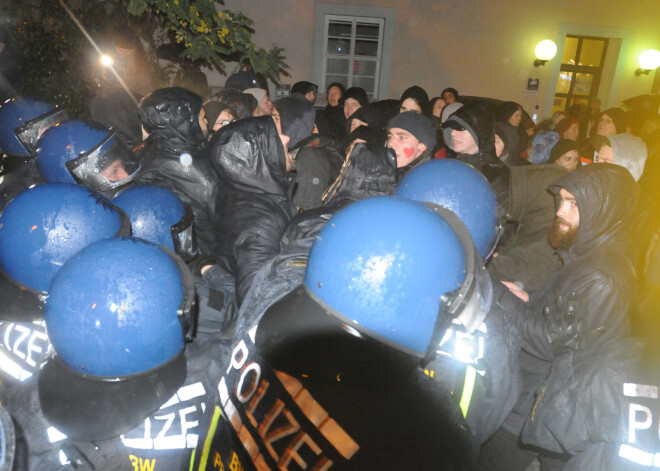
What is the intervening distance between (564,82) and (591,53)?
4.06 feet

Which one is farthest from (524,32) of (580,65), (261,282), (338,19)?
(261,282)

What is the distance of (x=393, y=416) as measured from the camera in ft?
3.76

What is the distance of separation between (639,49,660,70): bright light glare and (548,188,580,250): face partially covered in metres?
13.5

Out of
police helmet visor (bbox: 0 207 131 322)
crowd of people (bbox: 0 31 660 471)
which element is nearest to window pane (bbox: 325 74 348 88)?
crowd of people (bbox: 0 31 660 471)

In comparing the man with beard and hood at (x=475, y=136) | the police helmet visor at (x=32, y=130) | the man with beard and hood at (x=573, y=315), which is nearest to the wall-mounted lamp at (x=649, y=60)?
the man with beard and hood at (x=475, y=136)

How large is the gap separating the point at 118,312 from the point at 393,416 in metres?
1.12

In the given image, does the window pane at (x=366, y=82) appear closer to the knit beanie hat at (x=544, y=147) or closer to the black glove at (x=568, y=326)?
the knit beanie hat at (x=544, y=147)

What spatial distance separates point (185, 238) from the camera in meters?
2.45

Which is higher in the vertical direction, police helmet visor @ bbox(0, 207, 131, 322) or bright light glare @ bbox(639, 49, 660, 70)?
bright light glare @ bbox(639, 49, 660, 70)

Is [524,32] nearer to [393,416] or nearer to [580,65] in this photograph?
[580,65]

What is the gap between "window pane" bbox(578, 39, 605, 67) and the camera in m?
13.8

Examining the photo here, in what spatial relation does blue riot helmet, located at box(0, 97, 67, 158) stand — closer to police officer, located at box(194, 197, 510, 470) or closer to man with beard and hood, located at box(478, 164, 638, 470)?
police officer, located at box(194, 197, 510, 470)

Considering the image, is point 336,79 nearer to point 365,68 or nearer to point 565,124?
point 365,68

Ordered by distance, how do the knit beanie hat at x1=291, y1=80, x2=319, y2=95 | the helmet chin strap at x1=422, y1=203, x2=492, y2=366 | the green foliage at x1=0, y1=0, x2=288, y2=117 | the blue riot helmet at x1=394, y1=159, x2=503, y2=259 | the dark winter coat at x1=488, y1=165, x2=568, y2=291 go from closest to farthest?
the helmet chin strap at x1=422, y1=203, x2=492, y2=366 < the blue riot helmet at x1=394, y1=159, x2=503, y2=259 < the dark winter coat at x1=488, y1=165, x2=568, y2=291 < the green foliage at x1=0, y1=0, x2=288, y2=117 < the knit beanie hat at x1=291, y1=80, x2=319, y2=95
